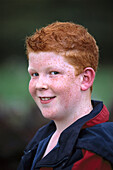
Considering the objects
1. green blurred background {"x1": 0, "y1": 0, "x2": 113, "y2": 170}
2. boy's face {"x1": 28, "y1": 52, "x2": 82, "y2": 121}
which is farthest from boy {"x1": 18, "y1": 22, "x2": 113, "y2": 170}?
green blurred background {"x1": 0, "y1": 0, "x2": 113, "y2": 170}

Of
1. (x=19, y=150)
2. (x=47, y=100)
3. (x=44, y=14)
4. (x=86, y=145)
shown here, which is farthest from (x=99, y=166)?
(x=44, y=14)

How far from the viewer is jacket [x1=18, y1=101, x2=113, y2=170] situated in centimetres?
147

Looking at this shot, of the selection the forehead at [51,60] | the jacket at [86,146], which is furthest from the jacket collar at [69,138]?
the forehead at [51,60]

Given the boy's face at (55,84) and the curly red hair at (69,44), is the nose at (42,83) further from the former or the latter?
the curly red hair at (69,44)

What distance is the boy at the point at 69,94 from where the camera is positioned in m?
1.50

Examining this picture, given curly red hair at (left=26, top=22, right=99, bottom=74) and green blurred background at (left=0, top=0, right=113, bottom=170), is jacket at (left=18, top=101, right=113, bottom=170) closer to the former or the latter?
curly red hair at (left=26, top=22, right=99, bottom=74)

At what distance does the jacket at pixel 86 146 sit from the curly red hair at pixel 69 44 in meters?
0.31

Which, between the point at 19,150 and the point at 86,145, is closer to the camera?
the point at 86,145

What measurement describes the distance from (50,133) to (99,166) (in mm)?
610

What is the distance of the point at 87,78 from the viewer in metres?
1.70

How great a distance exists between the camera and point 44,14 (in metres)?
5.00

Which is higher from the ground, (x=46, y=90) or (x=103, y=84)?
(x=46, y=90)

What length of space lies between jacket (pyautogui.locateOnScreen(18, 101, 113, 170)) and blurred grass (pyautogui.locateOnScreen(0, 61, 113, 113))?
3.02 m

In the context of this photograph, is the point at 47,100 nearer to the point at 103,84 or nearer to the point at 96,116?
the point at 96,116
